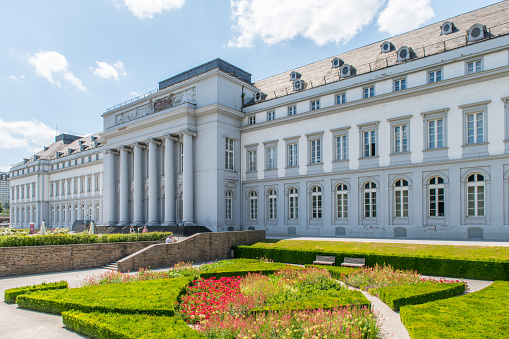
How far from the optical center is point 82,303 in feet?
39.0

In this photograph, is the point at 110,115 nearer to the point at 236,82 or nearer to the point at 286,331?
the point at 236,82

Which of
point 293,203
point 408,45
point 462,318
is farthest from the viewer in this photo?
point 293,203

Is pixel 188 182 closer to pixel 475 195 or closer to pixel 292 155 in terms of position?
pixel 292 155

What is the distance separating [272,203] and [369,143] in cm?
1191

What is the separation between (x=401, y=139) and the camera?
30641 millimetres

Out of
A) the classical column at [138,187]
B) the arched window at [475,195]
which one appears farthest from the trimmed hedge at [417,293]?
the classical column at [138,187]

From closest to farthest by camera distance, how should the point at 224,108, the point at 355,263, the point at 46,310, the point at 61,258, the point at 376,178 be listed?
the point at 46,310 → the point at 355,263 → the point at 61,258 → the point at 376,178 → the point at 224,108

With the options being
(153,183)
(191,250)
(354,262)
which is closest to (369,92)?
(354,262)

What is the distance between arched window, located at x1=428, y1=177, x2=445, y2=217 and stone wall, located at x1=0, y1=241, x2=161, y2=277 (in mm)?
22726

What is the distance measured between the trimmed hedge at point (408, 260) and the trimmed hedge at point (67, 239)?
820 cm

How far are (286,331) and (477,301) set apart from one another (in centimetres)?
717

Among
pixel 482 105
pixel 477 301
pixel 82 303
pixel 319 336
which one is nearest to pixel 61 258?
pixel 82 303

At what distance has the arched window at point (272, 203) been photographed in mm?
38659

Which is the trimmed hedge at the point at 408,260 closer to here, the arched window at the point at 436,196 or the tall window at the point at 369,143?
the arched window at the point at 436,196
